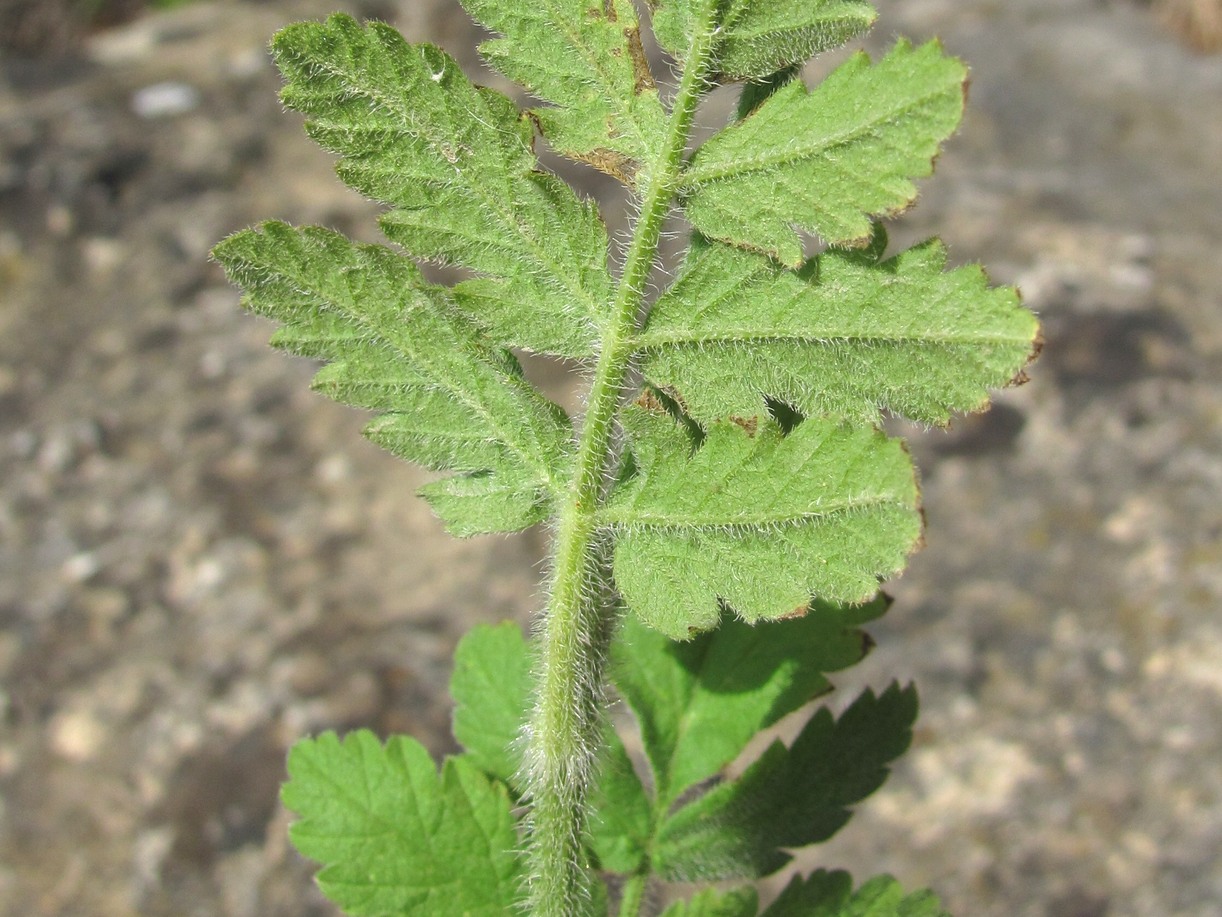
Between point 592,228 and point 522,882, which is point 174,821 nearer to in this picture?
point 522,882

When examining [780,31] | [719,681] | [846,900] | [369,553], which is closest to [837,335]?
[780,31]

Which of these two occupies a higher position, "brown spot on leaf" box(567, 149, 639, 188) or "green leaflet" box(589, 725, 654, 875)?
"brown spot on leaf" box(567, 149, 639, 188)

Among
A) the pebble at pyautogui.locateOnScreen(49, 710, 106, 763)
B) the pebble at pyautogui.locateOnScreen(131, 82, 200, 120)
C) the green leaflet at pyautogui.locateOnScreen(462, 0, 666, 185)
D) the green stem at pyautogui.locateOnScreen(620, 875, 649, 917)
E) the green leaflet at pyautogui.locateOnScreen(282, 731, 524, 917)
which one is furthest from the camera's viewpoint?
the pebble at pyautogui.locateOnScreen(131, 82, 200, 120)

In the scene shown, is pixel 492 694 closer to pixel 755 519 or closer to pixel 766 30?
pixel 755 519

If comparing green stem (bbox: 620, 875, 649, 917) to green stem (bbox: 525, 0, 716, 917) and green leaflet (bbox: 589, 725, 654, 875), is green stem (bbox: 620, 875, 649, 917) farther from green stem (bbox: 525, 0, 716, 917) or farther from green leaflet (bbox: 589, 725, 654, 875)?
green stem (bbox: 525, 0, 716, 917)

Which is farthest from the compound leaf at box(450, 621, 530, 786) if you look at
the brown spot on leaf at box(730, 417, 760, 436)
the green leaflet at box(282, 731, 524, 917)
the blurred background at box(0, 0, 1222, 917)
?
the blurred background at box(0, 0, 1222, 917)
